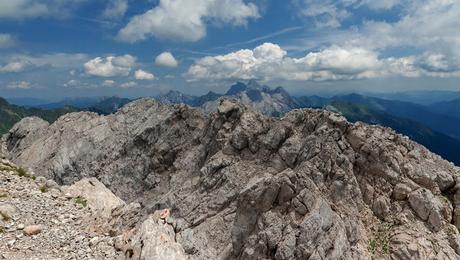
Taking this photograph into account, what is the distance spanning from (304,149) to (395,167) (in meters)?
8.35

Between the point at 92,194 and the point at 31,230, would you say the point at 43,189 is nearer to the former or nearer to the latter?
the point at 92,194

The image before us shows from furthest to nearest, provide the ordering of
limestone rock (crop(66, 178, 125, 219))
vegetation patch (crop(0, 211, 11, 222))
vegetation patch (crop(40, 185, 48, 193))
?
limestone rock (crop(66, 178, 125, 219))
vegetation patch (crop(40, 185, 48, 193))
vegetation patch (crop(0, 211, 11, 222))

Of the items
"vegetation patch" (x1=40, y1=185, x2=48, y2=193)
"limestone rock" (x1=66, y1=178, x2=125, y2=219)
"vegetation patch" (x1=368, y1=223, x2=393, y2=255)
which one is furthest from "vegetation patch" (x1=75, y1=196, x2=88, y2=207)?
"vegetation patch" (x1=368, y1=223, x2=393, y2=255)

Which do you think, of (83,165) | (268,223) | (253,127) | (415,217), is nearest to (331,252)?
(268,223)

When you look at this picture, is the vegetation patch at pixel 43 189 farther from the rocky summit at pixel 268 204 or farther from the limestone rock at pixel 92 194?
the limestone rock at pixel 92 194

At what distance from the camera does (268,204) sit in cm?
2964

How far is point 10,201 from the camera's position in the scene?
2706 centimetres

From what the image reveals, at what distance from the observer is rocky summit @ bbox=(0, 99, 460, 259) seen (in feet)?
76.6

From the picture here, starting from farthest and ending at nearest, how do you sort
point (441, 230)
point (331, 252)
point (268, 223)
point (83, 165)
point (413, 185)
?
point (83, 165)
point (413, 185)
point (441, 230)
point (268, 223)
point (331, 252)

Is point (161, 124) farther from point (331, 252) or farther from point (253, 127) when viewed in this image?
point (331, 252)

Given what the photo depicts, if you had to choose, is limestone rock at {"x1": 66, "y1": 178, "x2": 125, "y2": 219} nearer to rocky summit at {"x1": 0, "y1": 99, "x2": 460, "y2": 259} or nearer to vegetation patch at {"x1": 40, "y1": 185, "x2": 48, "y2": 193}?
rocky summit at {"x1": 0, "y1": 99, "x2": 460, "y2": 259}

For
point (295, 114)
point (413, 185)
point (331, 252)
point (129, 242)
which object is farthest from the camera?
point (295, 114)

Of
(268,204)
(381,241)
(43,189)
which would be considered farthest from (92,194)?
(381,241)

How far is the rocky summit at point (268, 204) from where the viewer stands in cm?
2334
